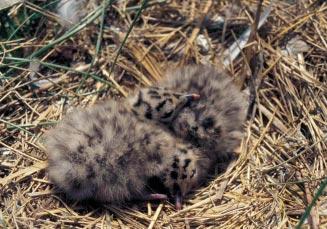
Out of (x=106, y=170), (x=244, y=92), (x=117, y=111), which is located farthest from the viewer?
(x=244, y=92)

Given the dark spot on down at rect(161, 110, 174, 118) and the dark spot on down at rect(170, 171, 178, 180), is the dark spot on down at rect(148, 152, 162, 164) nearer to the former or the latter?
the dark spot on down at rect(170, 171, 178, 180)

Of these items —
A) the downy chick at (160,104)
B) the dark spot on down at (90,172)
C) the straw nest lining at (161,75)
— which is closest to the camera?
the dark spot on down at (90,172)

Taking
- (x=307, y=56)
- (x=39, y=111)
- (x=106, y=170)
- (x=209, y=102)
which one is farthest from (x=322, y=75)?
(x=39, y=111)

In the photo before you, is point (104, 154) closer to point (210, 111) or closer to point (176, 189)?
point (176, 189)

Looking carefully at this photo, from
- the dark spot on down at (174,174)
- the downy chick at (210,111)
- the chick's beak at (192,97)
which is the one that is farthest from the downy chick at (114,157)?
the chick's beak at (192,97)

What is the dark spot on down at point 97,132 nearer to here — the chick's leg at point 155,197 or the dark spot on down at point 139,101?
the dark spot on down at point 139,101

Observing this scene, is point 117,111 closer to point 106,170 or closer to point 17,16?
point 106,170

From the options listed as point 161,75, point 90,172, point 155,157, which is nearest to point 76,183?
point 90,172
